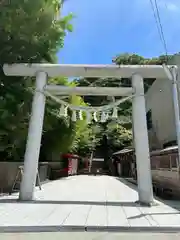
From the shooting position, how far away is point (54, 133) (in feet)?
59.4

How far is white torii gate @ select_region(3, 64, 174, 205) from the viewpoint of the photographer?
8.67m

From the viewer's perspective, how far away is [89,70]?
9406 mm

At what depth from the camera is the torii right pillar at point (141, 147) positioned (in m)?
8.48

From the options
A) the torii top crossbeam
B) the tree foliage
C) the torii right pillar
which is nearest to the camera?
the torii right pillar

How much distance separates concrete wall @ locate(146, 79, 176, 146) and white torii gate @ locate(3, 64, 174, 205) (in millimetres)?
6712

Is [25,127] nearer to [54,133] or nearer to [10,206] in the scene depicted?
[10,206]

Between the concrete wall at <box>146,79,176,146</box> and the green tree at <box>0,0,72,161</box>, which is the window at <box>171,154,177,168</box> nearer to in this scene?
the concrete wall at <box>146,79,176,146</box>

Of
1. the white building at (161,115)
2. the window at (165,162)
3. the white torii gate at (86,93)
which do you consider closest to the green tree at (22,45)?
the white torii gate at (86,93)

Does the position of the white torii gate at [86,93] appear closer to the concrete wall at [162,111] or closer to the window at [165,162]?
the window at [165,162]

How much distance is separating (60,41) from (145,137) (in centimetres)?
581
